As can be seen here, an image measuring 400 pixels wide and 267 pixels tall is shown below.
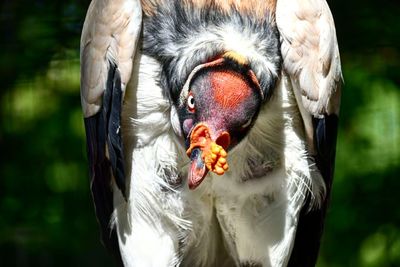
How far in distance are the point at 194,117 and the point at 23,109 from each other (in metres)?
2.31

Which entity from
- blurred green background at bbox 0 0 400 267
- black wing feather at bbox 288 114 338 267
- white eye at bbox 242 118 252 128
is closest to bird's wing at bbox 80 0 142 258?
white eye at bbox 242 118 252 128

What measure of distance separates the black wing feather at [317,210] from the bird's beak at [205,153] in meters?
0.39

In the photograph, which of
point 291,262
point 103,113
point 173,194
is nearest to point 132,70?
point 103,113

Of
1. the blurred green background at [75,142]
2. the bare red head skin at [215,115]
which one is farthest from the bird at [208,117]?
the blurred green background at [75,142]

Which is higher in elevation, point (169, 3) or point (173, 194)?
point (169, 3)

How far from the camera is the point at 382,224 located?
5027mm

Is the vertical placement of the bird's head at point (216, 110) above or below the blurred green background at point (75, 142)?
above

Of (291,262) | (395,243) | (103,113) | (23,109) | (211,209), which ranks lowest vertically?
(395,243)

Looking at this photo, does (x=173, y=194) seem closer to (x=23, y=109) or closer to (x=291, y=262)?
(x=291, y=262)

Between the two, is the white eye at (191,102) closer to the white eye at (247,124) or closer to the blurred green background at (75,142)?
the white eye at (247,124)

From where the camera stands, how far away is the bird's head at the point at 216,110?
2.88 metres

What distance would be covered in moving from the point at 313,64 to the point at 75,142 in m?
2.09

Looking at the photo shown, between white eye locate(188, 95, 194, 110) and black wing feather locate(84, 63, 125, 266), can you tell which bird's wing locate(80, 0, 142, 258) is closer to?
black wing feather locate(84, 63, 125, 266)

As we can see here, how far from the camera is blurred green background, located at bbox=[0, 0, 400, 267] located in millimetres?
4965
